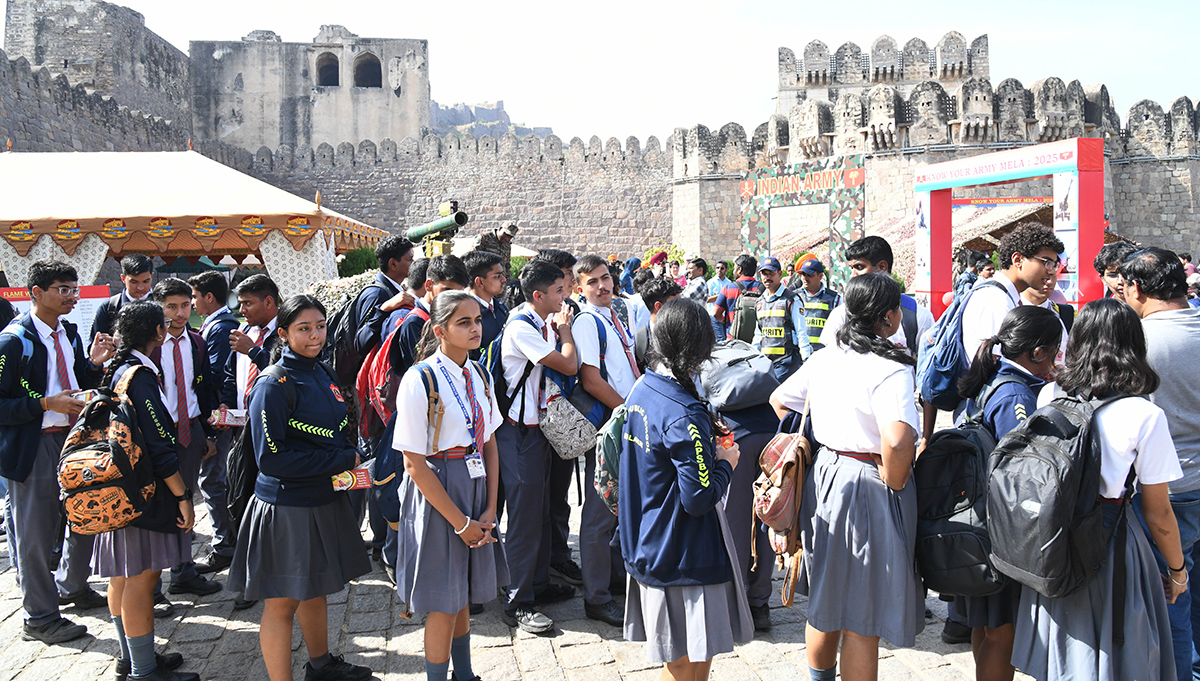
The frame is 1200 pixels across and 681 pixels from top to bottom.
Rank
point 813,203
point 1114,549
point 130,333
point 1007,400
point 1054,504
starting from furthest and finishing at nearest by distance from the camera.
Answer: point 813,203
point 130,333
point 1007,400
point 1114,549
point 1054,504

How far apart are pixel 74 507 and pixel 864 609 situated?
256 centimetres

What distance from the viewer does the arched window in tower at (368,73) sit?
102 ft

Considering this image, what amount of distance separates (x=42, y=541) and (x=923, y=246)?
417 inches

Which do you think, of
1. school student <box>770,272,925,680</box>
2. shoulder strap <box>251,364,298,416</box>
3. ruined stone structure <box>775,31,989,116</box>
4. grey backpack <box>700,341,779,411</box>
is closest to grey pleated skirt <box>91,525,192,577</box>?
shoulder strap <box>251,364,298,416</box>

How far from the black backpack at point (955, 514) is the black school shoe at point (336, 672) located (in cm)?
195

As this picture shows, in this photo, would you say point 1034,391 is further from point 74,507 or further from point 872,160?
point 872,160

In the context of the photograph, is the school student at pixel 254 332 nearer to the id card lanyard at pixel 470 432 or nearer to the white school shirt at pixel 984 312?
the id card lanyard at pixel 470 432

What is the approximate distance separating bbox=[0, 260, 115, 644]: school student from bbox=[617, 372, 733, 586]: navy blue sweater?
95.3 inches

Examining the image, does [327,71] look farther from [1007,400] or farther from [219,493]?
[1007,400]

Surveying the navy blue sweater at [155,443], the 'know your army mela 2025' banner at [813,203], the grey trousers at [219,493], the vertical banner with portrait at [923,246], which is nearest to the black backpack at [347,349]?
the grey trousers at [219,493]

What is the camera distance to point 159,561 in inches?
110

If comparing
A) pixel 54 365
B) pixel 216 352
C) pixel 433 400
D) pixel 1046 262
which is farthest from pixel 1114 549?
pixel 54 365

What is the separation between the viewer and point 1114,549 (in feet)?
6.59

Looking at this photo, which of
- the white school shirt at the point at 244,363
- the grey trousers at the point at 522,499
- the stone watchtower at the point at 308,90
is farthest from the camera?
the stone watchtower at the point at 308,90
